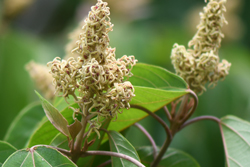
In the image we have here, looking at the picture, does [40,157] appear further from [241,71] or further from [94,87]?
[241,71]

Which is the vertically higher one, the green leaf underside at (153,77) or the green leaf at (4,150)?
the green leaf underside at (153,77)

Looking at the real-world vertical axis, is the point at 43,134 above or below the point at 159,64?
below

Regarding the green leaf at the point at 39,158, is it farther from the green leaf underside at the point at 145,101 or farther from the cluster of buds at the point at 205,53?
the cluster of buds at the point at 205,53

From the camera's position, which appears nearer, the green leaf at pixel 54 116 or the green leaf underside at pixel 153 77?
the green leaf at pixel 54 116

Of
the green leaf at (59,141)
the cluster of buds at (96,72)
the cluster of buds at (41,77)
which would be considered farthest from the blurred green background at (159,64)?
the cluster of buds at (96,72)

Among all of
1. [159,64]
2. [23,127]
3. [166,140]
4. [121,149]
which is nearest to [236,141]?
[166,140]

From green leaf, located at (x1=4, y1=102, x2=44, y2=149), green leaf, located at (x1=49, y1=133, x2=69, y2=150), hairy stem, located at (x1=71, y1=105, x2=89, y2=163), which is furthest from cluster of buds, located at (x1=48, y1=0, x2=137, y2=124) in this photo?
green leaf, located at (x1=4, y1=102, x2=44, y2=149)

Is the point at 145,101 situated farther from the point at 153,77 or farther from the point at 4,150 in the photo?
the point at 4,150
